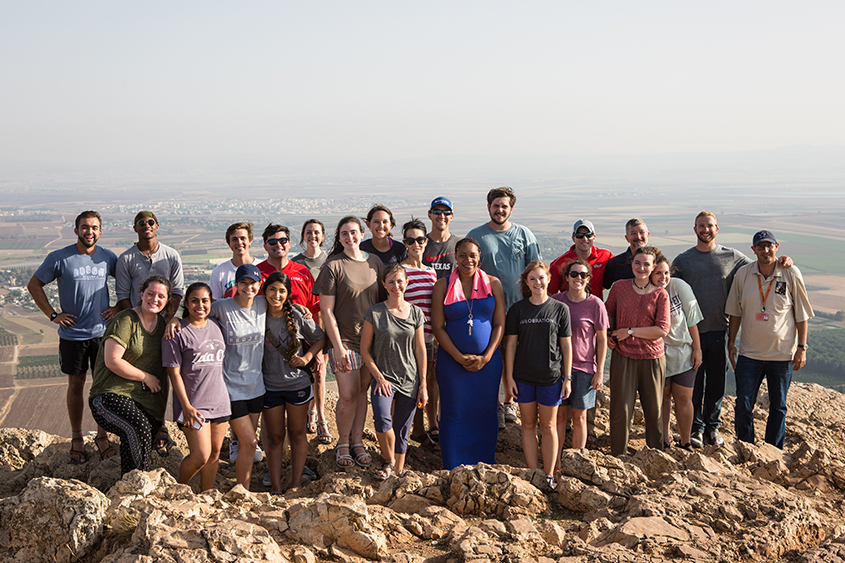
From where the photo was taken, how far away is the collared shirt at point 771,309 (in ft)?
19.5

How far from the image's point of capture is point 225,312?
16.1ft

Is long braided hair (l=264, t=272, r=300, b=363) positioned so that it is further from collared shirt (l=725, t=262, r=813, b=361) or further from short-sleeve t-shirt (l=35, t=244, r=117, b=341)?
collared shirt (l=725, t=262, r=813, b=361)

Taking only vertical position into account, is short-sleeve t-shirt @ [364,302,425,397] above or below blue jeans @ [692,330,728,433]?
above

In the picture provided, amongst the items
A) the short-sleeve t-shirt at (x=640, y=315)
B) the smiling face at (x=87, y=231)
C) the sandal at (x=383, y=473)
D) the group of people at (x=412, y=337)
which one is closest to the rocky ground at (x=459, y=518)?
the sandal at (x=383, y=473)

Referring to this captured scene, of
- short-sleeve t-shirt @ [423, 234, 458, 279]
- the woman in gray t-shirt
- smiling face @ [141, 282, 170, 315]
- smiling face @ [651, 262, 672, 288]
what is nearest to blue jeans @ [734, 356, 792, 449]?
smiling face @ [651, 262, 672, 288]

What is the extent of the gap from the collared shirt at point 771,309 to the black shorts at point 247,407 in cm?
492

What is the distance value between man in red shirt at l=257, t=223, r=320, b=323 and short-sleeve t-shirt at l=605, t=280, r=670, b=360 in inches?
122

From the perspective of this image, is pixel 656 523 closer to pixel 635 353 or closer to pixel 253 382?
pixel 635 353

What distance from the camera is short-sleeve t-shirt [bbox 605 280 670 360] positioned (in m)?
5.53

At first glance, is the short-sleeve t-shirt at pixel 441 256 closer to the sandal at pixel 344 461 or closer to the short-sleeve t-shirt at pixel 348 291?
the short-sleeve t-shirt at pixel 348 291

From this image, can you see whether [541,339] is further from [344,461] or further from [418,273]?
[344,461]

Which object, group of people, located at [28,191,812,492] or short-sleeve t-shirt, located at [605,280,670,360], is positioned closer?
group of people, located at [28,191,812,492]

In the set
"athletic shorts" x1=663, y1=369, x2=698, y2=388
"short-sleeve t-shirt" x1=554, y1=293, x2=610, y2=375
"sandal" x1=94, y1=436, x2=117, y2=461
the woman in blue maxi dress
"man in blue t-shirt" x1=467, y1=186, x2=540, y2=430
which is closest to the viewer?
"short-sleeve t-shirt" x1=554, y1=293, x2=610, y2=375

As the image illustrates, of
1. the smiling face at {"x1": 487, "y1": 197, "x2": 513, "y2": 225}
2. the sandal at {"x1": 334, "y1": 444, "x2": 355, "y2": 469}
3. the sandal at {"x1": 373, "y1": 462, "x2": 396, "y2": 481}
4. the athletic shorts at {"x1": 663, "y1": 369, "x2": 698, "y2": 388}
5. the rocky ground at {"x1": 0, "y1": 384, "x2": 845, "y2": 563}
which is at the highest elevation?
the smiling face at {"x1": 487, "y1": 197, "x2": 513, "y2": 225}
